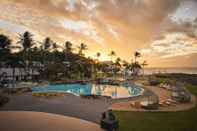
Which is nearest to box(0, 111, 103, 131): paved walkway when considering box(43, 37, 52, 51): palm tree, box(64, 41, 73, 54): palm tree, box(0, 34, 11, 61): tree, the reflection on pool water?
the reflection on pool water

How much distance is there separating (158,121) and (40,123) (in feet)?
16.8

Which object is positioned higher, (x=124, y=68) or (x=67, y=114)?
(x=124, y=68)

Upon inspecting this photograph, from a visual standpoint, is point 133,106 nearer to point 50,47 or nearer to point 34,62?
point 34,62

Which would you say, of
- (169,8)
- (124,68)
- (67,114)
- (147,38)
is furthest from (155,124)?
(124,68)

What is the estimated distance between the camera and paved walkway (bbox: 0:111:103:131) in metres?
7.32

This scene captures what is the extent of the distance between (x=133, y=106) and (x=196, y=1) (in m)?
8.11

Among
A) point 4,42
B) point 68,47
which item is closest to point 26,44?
point 4,42

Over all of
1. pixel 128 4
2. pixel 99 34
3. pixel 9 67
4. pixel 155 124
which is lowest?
pixel 155 124

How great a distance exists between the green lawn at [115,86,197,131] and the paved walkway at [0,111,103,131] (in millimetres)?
1485

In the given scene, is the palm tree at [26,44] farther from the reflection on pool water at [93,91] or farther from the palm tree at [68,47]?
the reflection on pool water at [93,91]

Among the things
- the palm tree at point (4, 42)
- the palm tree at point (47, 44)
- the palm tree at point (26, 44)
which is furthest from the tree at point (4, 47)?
the palm tree at point (47, 44)

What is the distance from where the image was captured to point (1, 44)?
2330cm

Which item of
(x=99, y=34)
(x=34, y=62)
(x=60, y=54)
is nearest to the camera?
(x=99, y=34)

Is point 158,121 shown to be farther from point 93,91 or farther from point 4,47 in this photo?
point 4,47
